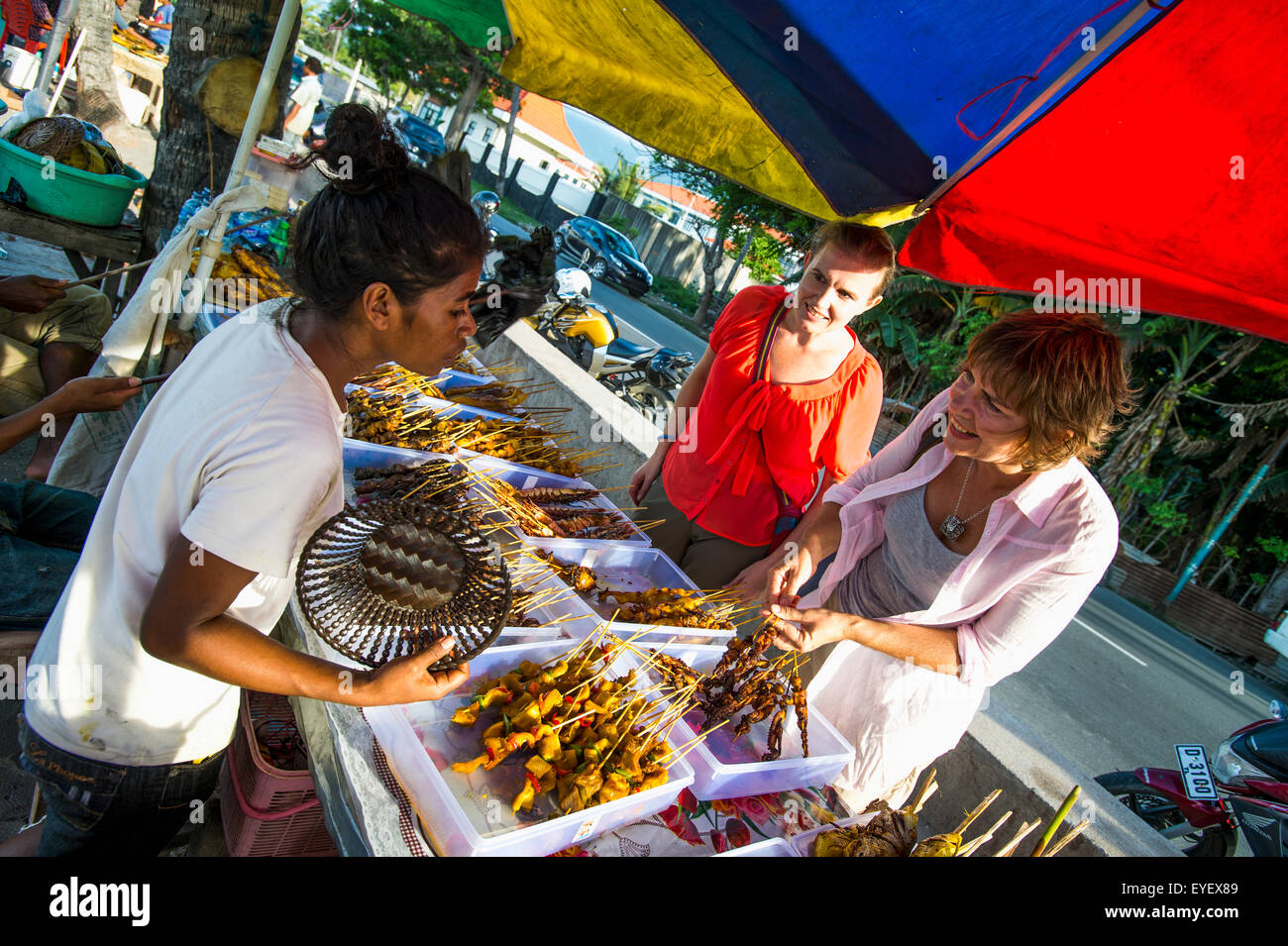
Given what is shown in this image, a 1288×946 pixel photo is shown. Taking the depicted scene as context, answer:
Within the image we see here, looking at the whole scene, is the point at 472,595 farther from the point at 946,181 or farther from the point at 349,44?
the point at 349,44

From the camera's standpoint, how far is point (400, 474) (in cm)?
295

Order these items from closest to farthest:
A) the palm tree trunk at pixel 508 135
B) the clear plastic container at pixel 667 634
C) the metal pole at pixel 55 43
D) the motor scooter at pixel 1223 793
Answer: the clear plastic container at pixel 667 634 → the motor scooter at pixel 1223 793 → the metal pole at pixel 55 43 → the palm tree trunk at pixel 508 135

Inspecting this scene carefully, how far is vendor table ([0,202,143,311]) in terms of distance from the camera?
13.8ft

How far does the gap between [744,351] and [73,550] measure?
2554 mm

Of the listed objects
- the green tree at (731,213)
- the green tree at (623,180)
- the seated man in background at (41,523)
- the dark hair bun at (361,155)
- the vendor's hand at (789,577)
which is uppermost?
the green tree at (623,180)

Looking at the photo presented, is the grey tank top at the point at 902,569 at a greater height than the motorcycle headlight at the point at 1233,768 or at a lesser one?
greater

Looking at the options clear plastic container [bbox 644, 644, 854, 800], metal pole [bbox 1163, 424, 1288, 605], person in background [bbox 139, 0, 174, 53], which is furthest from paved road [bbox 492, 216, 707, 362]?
clear plastic container [bbox 644, 644, 854, 800]

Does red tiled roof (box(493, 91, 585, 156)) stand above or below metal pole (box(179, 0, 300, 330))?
above

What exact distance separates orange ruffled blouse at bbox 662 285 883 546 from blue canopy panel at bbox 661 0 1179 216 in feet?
2.84

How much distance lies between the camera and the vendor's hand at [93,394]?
223 cm

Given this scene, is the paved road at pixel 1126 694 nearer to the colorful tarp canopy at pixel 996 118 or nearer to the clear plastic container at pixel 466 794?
the colorful tarp canopy at pixel 996 118

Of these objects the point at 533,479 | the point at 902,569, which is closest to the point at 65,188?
the point at 533,479

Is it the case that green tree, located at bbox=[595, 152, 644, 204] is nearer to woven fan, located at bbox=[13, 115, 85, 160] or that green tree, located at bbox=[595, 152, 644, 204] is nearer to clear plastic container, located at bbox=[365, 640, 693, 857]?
woven fan, located at bbox=[13, 115, 85, 160]

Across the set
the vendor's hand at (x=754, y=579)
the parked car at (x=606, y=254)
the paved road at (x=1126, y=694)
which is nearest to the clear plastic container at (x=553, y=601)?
the vendor's hand at (x=754, y=579)
